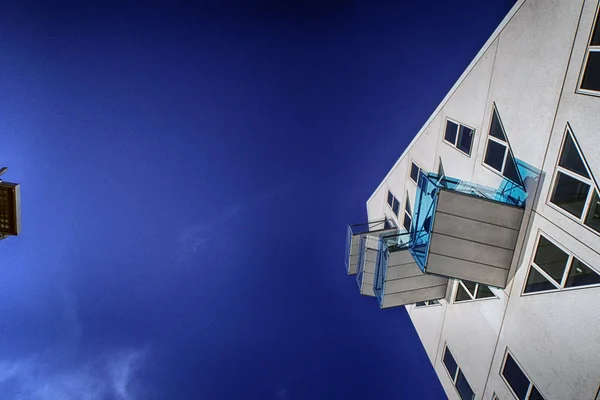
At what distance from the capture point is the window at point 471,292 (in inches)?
473

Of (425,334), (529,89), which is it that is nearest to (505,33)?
(529,89)

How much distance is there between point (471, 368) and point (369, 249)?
7156 millimetres

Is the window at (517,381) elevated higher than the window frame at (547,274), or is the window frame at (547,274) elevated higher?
the window frame at (547,274)

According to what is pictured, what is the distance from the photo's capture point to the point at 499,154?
11.2 meters

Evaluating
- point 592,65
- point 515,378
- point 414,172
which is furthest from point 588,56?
point 414,172

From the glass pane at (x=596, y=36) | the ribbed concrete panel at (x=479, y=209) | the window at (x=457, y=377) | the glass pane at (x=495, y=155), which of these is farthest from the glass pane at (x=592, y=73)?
the window at (x=457, y=377)

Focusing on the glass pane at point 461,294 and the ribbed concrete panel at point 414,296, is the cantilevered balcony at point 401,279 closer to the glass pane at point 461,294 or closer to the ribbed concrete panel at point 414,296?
the ribbed concrete panel at point 414,296

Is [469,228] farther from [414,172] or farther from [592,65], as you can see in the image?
[414,172]

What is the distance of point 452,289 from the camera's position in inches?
562

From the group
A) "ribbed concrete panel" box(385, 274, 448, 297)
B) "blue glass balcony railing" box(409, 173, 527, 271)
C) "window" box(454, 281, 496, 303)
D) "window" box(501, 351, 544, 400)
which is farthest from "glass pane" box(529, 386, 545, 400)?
"ribbed concrete panel" box(385, 274, 448, 297)

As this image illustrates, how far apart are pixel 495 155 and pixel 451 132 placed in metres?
3.25

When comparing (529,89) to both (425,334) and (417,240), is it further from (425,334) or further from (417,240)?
(425,334)

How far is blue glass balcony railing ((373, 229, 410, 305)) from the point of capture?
14.5 m

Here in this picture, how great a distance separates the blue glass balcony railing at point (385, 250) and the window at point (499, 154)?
416cm
